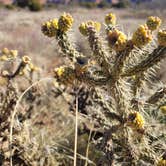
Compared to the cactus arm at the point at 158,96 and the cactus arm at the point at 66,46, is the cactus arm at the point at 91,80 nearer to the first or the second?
the cactus arm at the point at 66,46

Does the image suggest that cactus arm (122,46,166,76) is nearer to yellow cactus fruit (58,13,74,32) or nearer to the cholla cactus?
the cholla cactus

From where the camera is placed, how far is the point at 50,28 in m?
2.28

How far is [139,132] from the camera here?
236 cm

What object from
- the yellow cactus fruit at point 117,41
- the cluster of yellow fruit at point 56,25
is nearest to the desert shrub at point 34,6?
the cluster of yellow fruit at point 56,25

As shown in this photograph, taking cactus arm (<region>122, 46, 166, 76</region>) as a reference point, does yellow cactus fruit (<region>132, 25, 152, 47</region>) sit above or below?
above

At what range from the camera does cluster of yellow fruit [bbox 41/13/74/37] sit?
2252mm

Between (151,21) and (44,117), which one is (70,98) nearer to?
(44,117)

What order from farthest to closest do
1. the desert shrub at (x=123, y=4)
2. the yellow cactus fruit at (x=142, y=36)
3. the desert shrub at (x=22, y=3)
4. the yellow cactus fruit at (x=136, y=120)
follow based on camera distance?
the desert shrub at (x=123, y=4) < the desert shrub at (x=22, y=3) < the yellow cactus fruit at (x=136, y=120) < the yellow cactus fruit at (x=142, y=36)

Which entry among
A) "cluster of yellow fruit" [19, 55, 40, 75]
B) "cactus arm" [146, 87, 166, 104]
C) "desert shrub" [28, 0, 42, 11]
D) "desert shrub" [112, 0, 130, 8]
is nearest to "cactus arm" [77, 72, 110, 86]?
"cactus arm" [146, 87, 166, 104]

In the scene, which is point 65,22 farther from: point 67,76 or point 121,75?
point 121,75

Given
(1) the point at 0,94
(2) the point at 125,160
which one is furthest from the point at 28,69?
(2) the point at 125,160

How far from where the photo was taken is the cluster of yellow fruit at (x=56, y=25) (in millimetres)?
2252

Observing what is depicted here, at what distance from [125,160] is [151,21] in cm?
86

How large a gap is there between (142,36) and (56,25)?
0.53 meters
